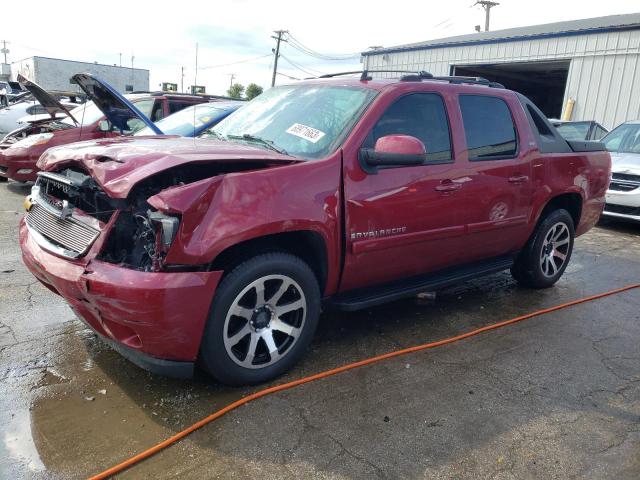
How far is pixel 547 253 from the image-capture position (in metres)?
5.12

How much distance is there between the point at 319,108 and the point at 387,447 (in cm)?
224

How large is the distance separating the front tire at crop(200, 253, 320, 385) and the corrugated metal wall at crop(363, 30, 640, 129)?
14.8 m

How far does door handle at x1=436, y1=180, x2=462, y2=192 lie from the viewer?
371 cm

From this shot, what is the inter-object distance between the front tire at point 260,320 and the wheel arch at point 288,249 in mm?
70

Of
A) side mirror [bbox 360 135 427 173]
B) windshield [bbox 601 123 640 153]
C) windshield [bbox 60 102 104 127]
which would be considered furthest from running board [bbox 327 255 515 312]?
windshield [bbox 60 102 104 127]

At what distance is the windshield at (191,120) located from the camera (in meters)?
6.48

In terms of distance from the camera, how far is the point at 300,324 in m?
3.16

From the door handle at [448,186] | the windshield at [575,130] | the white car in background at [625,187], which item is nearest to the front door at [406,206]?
the door handle at [448,186]

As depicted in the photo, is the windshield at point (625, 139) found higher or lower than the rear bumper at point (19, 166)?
higher

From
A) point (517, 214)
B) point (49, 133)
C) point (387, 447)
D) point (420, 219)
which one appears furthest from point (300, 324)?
point (49, 133)

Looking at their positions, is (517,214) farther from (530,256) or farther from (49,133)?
(49,133)

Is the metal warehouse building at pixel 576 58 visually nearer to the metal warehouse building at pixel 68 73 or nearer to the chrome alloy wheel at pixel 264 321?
the chrome alloy wheel at pixel 264 321

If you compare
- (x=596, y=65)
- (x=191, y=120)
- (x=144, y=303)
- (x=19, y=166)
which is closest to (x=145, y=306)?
(x=144, y=303)

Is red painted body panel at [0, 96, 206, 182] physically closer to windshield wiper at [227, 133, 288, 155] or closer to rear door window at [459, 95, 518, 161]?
windshield wiper at [227, 133, 288, 155]
